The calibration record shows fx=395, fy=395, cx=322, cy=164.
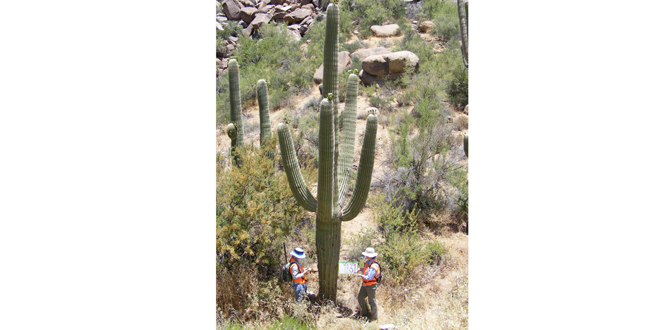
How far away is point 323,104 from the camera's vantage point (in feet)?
14.5

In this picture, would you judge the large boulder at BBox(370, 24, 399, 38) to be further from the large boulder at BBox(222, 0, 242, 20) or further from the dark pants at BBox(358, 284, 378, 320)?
the dark pants at BBox(358, 284, 378, 320)

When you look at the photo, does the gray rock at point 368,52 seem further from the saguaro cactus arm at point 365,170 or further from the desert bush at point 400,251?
the saguaro cactus arm at point 365,170

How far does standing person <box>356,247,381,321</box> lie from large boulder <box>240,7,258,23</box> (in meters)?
7.84

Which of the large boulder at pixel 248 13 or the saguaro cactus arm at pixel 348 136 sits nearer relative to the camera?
the saguaro cactus arm at pixel 348 136

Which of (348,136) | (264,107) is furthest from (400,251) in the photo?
(264,107)

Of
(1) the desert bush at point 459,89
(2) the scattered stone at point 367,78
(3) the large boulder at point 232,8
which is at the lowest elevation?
(1) the desert bush at point 459,89

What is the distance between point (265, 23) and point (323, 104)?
24.4 feet

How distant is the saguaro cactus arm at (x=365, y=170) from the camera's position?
4.66 metres

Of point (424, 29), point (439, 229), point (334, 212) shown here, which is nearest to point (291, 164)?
point (334, 212)

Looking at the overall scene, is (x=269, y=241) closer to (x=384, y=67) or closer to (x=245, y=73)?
(x=245, y=73)

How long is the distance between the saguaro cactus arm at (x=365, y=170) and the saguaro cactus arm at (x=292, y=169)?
0.47 m

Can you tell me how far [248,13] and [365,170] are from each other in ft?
24.3

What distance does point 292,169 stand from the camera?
5020 millimetres

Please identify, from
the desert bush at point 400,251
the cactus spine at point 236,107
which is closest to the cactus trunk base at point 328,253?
the desert bush at point 400,251
